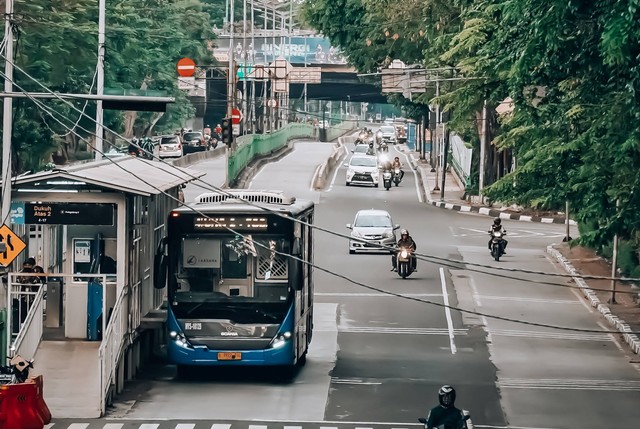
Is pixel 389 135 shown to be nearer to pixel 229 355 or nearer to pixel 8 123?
pixel 8 123

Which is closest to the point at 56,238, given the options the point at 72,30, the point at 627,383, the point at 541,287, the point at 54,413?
the point at 54,413

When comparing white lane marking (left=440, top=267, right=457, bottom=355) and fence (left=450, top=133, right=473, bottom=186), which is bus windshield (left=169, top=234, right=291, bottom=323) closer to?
white lane marking (left=440, top=267, right=457, bottom=355)

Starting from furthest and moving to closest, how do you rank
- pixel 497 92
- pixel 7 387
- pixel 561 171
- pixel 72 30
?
pixel 72 30, pixel 497 92, pixel 561 171, pixel 7 387

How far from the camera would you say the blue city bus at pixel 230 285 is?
24312 millimetres

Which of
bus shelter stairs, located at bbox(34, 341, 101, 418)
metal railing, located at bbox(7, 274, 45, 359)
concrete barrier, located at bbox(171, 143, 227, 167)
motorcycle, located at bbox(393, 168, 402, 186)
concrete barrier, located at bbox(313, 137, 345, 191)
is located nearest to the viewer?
bus shelter stairs, located at bbox(34, 341, 101, 418)

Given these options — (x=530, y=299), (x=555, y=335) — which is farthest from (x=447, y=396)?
(x=530, y=299)

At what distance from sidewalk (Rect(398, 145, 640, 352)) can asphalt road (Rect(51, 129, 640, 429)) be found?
0.45 metres

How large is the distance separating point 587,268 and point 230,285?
21.8m

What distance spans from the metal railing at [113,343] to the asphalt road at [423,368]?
18.7 inches

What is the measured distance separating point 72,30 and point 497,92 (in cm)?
3291

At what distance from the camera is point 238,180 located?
73.4 meters

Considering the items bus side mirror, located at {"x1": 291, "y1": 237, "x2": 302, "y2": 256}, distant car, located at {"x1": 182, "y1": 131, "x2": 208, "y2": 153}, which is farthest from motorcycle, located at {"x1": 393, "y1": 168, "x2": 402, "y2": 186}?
bus side mirror, located at {"x1": 291, "y1": 237, "x2": 302, "y2": 256}

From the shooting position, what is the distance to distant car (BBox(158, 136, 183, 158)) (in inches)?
3456

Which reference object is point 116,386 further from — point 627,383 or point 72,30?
point 72,30
